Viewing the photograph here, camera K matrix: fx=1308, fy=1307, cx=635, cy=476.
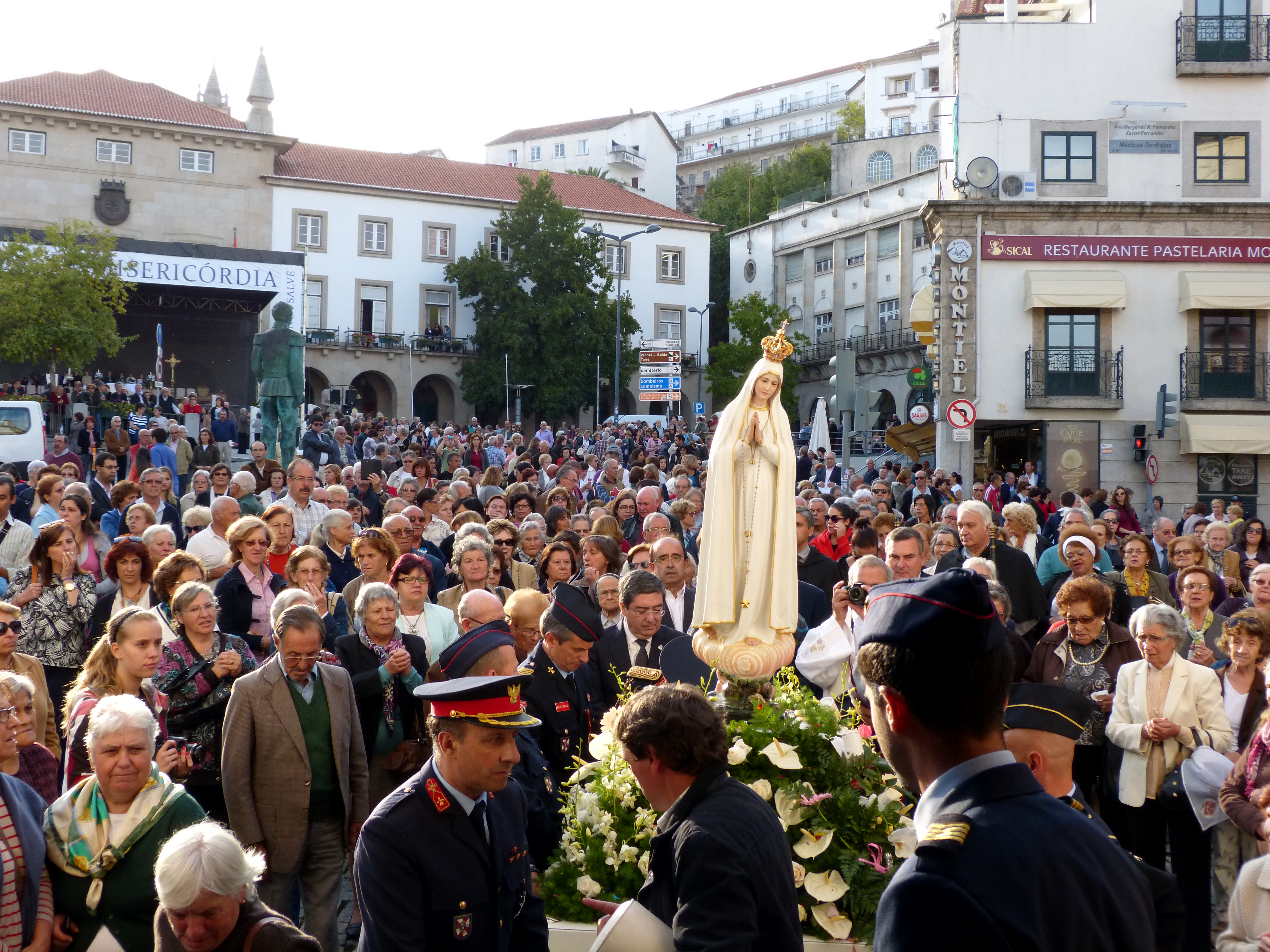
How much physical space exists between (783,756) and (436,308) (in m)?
62.7

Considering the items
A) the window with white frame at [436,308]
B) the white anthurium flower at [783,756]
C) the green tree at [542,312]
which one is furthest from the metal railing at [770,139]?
the white anthurium flower at [783,756]

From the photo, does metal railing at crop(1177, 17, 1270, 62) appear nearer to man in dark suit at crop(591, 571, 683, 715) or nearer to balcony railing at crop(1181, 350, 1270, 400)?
balcony railing at crop(1181, 350, 1270, 400)

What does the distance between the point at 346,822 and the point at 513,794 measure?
104 inches

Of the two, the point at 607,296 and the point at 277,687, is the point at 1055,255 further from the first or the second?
the point at 607,296

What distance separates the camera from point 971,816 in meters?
2.19

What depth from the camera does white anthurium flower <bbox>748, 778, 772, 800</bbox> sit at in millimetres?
5461

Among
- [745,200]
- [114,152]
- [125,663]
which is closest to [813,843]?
[125,663]

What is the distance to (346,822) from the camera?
6594mm

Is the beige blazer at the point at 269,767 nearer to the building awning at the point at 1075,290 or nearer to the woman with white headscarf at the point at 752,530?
the woman with white headscarf at the point at 752,530

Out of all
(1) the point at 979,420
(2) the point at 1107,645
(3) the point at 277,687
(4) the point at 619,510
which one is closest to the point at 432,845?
(3) the point at 277,687

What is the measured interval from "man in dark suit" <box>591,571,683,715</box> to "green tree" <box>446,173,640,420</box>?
54.6 m

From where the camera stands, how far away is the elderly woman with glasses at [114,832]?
15.9 feet

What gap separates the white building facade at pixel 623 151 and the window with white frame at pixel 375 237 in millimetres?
22371

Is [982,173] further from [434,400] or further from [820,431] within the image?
[434,400]
